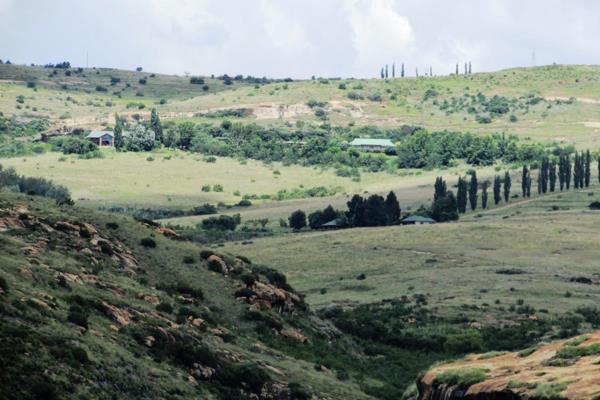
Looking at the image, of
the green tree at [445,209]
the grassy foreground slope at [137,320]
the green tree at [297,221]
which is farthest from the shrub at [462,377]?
the green tree at [297,221]

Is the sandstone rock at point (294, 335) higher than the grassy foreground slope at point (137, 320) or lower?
lower

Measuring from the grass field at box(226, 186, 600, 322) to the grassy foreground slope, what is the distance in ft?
78.2

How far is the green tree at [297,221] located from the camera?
17812 centimetres

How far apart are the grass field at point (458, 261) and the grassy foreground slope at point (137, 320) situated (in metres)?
23.8

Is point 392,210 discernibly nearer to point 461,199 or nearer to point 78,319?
point 461,199

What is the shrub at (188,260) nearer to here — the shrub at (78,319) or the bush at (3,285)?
the shrub at (78,319)

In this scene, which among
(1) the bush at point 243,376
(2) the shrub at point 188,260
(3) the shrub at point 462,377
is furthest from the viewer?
(2) the shrub at point 188,260

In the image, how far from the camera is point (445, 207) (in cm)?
18050

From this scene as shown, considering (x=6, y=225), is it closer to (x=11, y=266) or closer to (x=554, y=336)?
(x=11, y=266)

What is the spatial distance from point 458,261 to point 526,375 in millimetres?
94321

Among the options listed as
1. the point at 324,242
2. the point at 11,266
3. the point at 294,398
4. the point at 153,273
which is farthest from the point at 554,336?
the point at 324,242

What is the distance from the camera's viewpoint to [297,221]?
178 meters

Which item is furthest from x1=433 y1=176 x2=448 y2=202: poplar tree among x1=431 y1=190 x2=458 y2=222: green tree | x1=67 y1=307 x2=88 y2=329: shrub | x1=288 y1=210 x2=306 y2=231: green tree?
x1=67 y1=307 x2=88 y2=329: shrub

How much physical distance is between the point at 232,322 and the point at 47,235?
11203 mm
